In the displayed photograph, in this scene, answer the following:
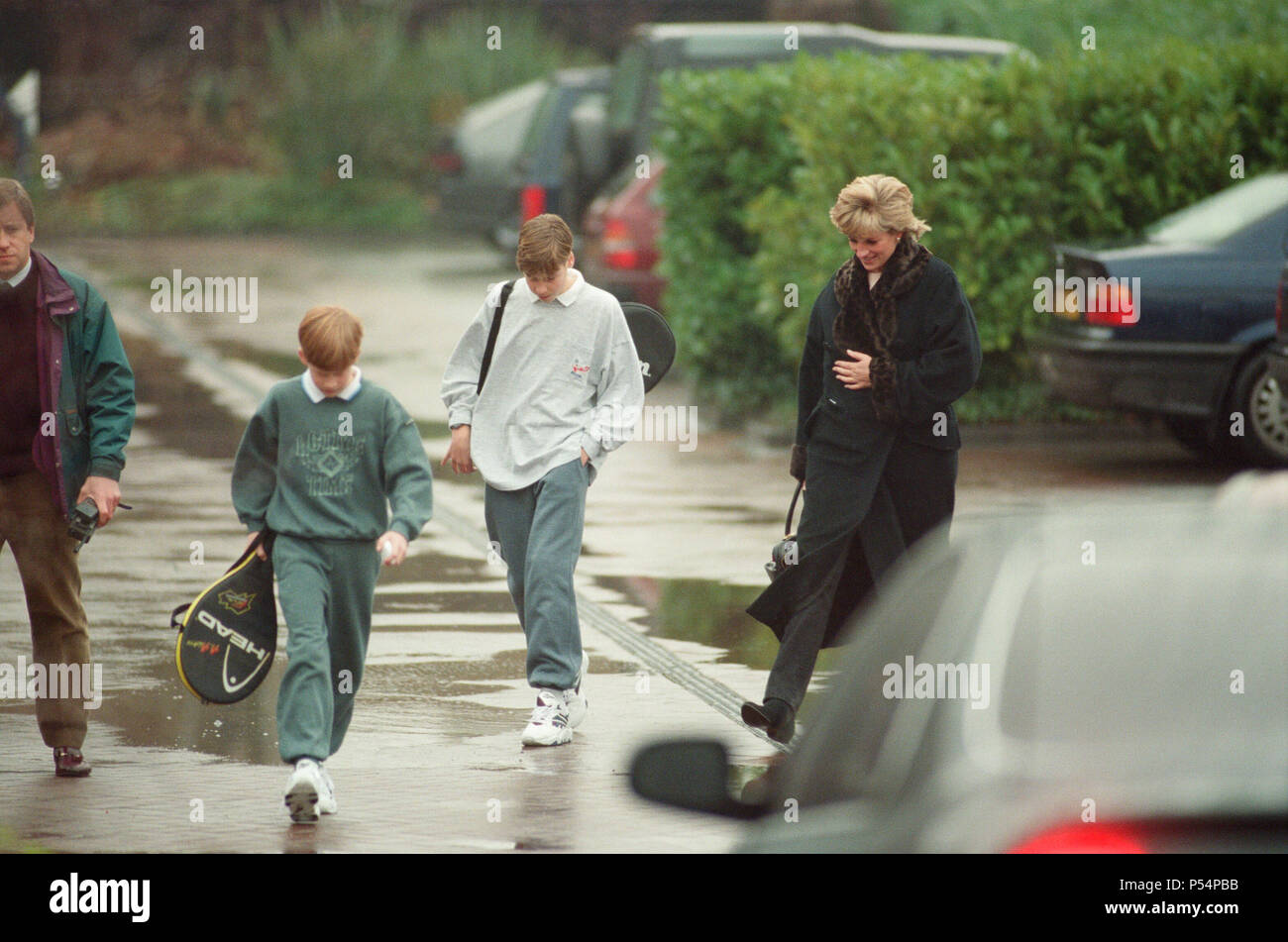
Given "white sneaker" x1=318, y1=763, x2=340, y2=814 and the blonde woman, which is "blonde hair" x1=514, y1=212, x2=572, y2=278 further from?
"white sneaker" x1=318, y1=763, x2=340, y2=814

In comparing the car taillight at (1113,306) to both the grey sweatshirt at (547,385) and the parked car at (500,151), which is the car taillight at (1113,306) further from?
the parked car at (500,151)

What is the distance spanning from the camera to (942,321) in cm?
665

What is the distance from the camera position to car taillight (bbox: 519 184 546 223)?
21.4 metres

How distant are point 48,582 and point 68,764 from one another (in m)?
0.55

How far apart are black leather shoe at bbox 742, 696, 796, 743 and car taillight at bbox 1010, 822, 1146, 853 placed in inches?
170

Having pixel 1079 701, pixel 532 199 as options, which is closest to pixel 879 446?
pixel 1079 701

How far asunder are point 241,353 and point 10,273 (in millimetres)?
12821

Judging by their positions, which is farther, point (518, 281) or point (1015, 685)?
point (518, 281)

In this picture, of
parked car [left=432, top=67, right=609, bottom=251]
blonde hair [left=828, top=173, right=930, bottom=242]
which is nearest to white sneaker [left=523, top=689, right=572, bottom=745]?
blonde hair [left=828, top=173, right=930, bottom=242]
